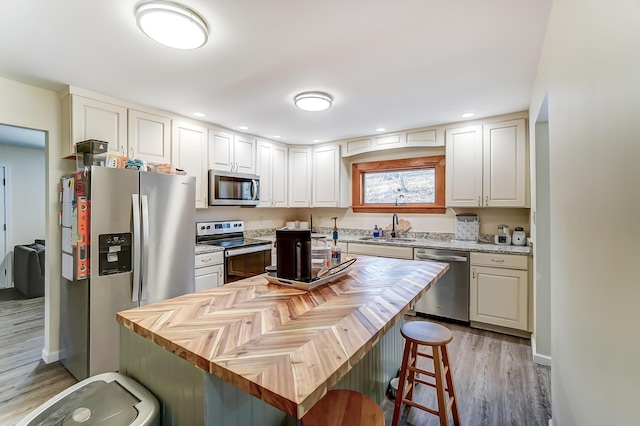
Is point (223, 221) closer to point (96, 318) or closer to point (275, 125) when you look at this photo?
point (275, 125)

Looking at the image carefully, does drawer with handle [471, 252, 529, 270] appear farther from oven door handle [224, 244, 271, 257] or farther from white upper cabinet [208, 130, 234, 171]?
white upper cabinet [208, 130, 234, 171]

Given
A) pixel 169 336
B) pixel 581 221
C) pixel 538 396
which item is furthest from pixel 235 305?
pixel 538 396

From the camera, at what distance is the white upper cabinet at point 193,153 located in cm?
320

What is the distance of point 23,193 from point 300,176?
4.57 metres

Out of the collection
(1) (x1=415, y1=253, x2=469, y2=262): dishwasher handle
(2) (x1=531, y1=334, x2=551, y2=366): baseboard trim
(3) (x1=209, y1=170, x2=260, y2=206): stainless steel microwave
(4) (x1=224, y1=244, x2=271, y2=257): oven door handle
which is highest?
(3) (x1=209, y1=170, x2=260, y2=206): stainless steel microwave

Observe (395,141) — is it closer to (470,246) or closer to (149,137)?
(470,246)

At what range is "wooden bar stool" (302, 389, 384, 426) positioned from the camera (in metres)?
1.12

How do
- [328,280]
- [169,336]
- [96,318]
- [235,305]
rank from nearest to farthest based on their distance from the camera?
[169,336], [235,305], [328,280], [96,318]

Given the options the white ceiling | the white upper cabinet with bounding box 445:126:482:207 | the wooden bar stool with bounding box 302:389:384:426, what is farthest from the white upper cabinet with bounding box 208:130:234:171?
the wooden bar stool with bounding box 302:389:384:426

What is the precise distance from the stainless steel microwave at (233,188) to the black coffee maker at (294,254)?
2.18 meters

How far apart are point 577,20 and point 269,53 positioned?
1600 millimetres

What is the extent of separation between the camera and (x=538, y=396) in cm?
202

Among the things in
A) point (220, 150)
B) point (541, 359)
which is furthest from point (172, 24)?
point (541, 359)

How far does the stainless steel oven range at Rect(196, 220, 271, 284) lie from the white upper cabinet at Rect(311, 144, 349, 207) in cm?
122
